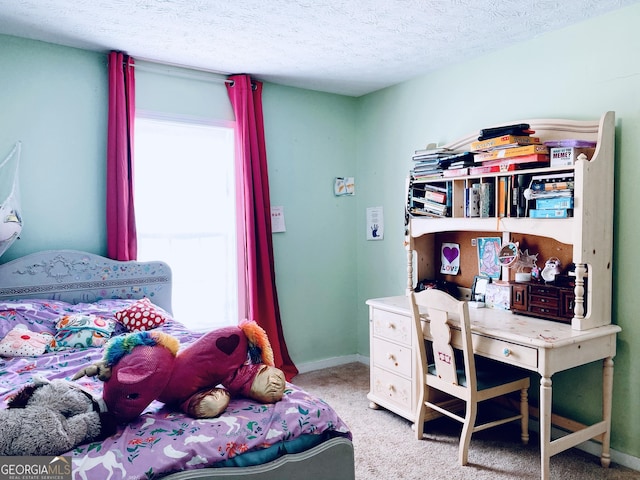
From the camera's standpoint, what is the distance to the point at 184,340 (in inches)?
97.0

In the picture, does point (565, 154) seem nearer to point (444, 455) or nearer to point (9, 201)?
point (444, 455)

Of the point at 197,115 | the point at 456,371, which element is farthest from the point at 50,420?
the point at 197,115

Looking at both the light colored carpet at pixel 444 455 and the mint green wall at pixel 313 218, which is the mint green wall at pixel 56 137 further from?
the light colored carpet at pixel 444 455

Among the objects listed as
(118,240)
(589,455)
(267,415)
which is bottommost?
(589,455)

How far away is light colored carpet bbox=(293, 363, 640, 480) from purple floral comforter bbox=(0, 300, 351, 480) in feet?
3.14

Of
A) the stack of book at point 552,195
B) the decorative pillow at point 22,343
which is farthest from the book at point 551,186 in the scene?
the decorative pillow at point 22,343

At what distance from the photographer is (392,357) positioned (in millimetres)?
3193

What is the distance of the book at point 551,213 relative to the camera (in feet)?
8.20

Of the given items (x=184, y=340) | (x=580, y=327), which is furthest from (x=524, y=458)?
(x=184, y=340)

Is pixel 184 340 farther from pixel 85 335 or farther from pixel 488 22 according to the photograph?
pixel 488 22

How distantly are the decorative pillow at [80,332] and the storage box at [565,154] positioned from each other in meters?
2.59

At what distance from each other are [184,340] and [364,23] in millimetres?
2007

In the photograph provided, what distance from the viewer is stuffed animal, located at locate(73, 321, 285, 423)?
1.60 meters

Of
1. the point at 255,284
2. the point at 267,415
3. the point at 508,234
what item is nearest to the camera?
the point at 267,415
